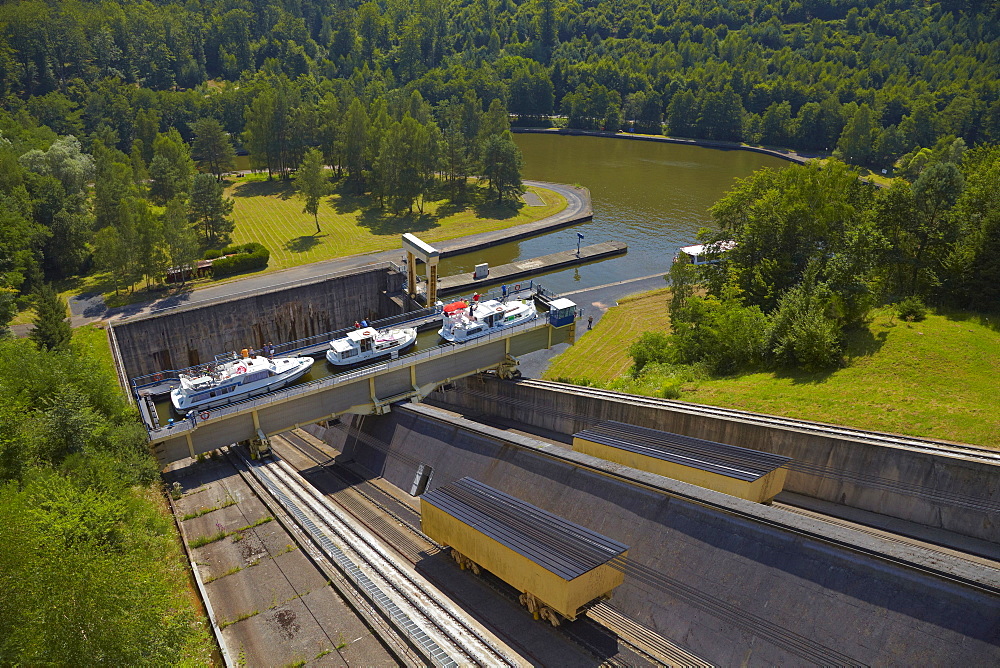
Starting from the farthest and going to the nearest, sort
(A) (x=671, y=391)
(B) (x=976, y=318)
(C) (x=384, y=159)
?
(C) (x=384, y=159) < (B) (x=976, y=318) < (A) (x=671, y=391)

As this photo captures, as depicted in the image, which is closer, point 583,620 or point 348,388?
point 583,620

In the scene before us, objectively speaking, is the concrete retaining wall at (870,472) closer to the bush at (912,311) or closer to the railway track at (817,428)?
the railway track at (817,428)

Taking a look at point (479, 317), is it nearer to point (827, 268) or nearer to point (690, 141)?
point (827, 268)

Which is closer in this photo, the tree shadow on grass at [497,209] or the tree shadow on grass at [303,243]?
the tree shadow on grass at [303,243]

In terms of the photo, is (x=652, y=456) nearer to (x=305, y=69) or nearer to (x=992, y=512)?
(x=992, y=512)

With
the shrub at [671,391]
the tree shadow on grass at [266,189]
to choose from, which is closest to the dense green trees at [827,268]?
the shrub at [671,391]

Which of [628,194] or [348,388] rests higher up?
[348,388]

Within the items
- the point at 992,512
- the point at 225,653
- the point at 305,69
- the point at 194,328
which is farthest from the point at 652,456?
the point at 305,69

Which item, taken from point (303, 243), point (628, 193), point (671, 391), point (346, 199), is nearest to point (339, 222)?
point (303, 243)
